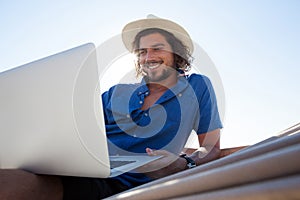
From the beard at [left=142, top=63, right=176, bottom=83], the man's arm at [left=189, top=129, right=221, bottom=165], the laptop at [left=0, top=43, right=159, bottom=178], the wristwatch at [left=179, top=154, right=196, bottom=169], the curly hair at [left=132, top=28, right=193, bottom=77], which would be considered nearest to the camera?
the laptop at [left=0, top=43, right=159, bottom=178]

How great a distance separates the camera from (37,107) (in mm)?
719

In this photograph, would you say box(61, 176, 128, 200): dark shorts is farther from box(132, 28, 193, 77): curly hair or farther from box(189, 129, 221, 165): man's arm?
box(132, 28, 193, 77): curly hair

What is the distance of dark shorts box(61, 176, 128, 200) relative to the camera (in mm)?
894

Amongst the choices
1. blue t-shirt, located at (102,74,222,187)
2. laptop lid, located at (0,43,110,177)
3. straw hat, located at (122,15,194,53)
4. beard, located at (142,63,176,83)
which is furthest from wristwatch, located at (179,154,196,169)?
straw hat, located at (122,15,194,53)

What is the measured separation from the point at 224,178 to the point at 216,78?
1337 millimetres

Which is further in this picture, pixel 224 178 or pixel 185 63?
pixel 185 63

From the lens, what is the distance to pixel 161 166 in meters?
0.96

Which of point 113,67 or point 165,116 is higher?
point 113,67

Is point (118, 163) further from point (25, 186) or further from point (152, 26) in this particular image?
point (152, 26)

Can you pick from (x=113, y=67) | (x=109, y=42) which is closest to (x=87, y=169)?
(x=113, y=67)

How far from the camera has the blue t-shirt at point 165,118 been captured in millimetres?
1279

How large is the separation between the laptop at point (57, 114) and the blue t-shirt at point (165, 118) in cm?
51

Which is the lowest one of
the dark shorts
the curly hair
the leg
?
the dark shorts

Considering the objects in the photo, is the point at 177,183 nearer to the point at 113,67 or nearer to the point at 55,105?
the point at 55,105
